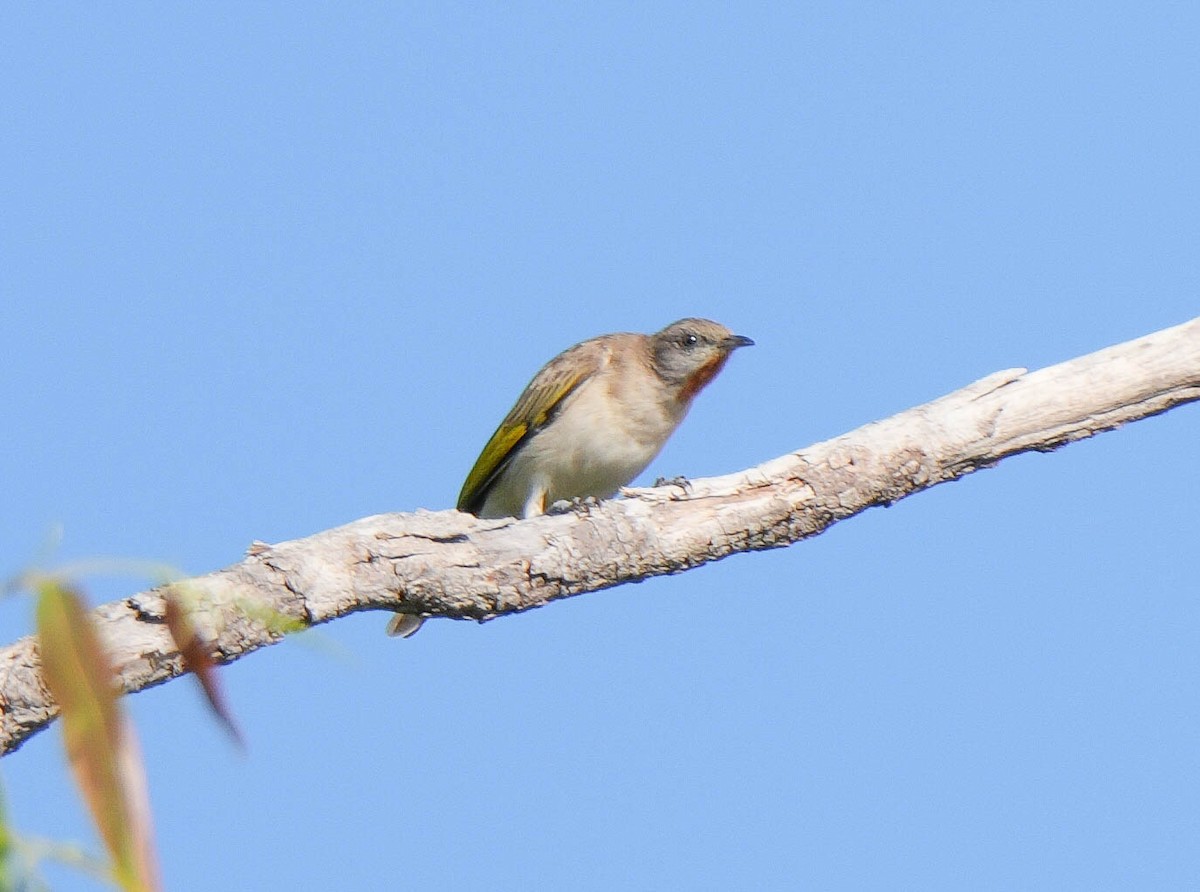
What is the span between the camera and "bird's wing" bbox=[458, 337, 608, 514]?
1028 centimetres

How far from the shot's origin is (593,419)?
1001 cm

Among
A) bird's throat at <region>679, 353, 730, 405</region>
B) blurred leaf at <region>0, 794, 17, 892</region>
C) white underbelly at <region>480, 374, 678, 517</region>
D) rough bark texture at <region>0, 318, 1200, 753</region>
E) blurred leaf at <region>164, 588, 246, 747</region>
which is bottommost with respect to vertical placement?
blurred leaf at <region>0, 794, 17, 892</region>

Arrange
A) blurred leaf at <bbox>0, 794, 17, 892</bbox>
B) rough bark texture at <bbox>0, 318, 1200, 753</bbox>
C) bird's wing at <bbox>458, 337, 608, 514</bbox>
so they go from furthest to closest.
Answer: bird's wing at <bbox>458, 337, 608, 514</bbox>
rough bark texture at <bbox>0, 318, 1200, 753</bbox>
blurred leaf at <bbox>0, 794, 17, 892</bbox>

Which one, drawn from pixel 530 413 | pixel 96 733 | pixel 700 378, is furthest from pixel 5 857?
pixel 700 378

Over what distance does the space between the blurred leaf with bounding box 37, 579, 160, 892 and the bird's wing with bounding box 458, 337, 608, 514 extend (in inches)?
341

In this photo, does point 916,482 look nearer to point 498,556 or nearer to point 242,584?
point 498,556

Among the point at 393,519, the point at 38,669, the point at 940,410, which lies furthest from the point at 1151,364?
the point at 38,669

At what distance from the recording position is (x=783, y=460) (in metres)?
6.71

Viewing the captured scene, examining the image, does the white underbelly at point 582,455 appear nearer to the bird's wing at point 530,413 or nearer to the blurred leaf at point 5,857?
the bird's wing at point 530,413

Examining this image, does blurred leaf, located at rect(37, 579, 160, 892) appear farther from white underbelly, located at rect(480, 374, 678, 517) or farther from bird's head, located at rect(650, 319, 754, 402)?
bird's head, located at rect(650, 319, 754, 402)

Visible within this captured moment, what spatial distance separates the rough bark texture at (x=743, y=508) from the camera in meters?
5.90

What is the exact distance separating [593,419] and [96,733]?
8530 millimetres

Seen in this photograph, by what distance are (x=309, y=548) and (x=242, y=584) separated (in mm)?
356

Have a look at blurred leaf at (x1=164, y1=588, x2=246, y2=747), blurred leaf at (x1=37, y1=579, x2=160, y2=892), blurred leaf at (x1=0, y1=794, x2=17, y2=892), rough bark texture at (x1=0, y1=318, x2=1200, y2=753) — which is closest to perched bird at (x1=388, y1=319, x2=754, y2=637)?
rough bark texture at (x1=0, y1=318, x2=1200, y2=753)
